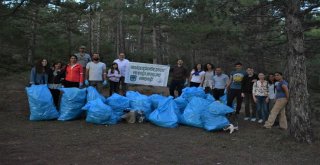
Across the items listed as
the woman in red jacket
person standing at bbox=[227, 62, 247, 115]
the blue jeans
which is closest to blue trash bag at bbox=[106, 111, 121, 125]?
the woman in red jacket

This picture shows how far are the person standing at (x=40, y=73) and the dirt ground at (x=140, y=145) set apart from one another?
117 cm

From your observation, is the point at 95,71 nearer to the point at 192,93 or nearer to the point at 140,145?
the point at 192,93

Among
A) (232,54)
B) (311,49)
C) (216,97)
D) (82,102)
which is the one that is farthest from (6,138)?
(232,54)

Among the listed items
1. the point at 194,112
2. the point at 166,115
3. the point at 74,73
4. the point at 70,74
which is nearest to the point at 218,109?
the point at 194,112

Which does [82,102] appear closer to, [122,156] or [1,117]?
[1,117]

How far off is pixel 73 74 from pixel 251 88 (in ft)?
15.8

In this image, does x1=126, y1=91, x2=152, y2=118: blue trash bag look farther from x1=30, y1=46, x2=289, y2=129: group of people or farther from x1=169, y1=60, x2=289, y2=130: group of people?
x1=169, y1=60, x2=289, y2=130: group of people

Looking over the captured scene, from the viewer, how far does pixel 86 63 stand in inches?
437

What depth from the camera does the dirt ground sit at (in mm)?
6328

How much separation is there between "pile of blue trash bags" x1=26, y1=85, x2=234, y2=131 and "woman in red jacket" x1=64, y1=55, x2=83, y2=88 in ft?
2.13

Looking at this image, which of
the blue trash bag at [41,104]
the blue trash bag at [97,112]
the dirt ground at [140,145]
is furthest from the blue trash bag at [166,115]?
the blue trash bag at [41,104]

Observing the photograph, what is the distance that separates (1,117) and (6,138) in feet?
9.25

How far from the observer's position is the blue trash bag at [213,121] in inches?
348

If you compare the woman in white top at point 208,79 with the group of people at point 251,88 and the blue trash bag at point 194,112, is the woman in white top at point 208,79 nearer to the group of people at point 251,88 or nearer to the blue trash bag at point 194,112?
the group of people at point 251,88
